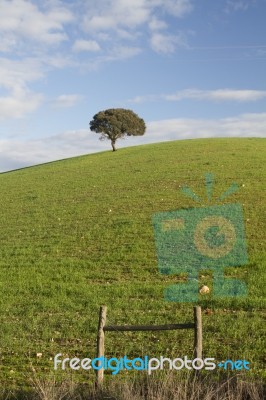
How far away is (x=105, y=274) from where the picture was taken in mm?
16672

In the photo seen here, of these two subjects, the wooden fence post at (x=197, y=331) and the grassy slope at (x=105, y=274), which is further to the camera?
the grassy slope at (x=105, y=274)

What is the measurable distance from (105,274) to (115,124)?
53.2 m

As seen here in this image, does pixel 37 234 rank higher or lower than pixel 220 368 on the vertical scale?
higher

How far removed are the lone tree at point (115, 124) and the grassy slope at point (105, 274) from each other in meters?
30.4

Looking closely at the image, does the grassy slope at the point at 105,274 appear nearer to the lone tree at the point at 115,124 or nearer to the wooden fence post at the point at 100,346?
the wooden fence post at the point at 100,346

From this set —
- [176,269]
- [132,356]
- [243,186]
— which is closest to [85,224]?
[176,269]

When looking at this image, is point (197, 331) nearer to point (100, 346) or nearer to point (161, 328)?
point (161, 328)

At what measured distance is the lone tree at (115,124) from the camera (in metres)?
68.3

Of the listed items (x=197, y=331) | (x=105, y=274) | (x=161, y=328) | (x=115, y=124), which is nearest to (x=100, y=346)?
(x=161, y=328)

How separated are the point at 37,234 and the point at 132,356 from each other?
583 inches

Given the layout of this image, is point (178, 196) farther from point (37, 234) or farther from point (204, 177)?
point (37, 234)

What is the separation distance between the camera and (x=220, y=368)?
9.16 metres

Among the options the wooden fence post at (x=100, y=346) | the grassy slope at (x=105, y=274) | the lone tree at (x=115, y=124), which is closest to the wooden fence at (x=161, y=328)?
the wooden fence post at (x=100, y=346)

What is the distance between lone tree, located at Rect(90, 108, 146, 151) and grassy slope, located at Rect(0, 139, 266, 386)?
99.7ft
